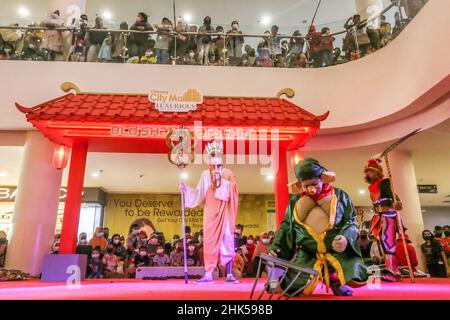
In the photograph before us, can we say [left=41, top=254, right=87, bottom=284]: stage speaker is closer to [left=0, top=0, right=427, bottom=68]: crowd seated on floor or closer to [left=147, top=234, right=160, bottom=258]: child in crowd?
[left=147, top=234, right=160, bottom=258]: child in crowd

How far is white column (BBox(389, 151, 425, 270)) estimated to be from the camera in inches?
288

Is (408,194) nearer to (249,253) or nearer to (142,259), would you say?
(249,253)

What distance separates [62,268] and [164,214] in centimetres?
761

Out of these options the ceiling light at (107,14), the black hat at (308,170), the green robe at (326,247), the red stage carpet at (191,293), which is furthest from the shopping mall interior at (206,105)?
the ceiling light at (107,14)

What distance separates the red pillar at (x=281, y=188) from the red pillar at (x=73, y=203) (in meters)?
3.31

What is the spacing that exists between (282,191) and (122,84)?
4057 mm

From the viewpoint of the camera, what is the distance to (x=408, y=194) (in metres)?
7.49

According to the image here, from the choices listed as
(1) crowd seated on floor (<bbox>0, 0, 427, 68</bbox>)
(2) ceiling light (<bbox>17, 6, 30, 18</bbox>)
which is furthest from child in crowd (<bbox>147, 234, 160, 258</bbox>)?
(2) ceiling light (<bbox>17, 6, 30, 18</bbox>)

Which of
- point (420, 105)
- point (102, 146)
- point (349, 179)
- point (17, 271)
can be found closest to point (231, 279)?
point (102, 146)

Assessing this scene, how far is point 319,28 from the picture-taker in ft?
26.2

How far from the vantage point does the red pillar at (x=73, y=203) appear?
5.56 metres

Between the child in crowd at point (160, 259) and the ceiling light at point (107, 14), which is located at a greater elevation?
the ceiling light at point (107, 14)

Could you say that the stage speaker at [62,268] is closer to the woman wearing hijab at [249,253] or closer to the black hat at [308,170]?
the woman wearing hijab at [249,253]

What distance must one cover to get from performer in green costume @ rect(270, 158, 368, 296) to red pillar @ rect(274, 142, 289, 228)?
281cm
